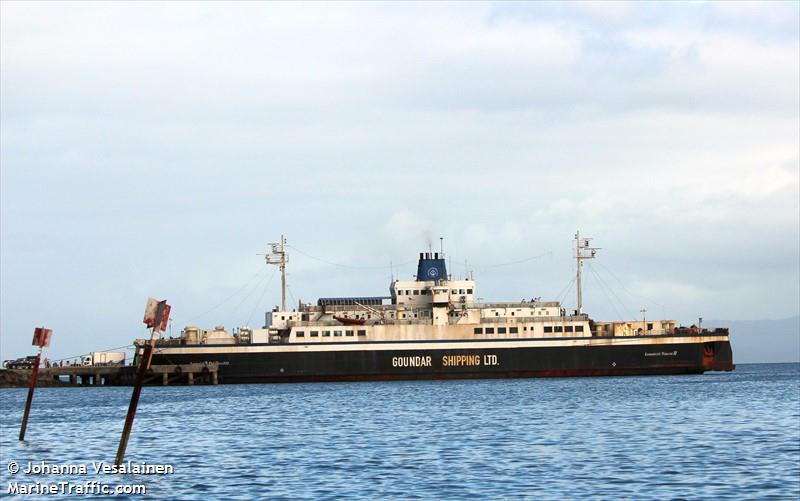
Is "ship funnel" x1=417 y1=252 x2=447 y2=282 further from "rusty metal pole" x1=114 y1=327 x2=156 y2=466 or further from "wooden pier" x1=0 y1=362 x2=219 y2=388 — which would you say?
"rusty metal pole" x1=114 y1=327 x2=156 y2=466

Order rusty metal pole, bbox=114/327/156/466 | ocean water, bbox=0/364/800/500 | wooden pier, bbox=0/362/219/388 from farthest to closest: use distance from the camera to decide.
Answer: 1. wooden pier, bbox=0/362/219/388
2. rusty metal pole, bbox=114/327/156/466
3. ocean water, bbox=0/364/800/500

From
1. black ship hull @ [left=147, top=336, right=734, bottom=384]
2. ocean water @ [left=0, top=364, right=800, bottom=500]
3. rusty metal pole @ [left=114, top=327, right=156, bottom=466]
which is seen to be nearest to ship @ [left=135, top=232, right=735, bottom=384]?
black ship hull @ [left=147, top=336, right=734, bottom=384]

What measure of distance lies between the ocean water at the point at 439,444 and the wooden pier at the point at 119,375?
51.1 feet

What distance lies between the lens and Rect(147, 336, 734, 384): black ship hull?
263ft

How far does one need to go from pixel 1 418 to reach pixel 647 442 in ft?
100

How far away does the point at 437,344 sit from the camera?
80.8 meters

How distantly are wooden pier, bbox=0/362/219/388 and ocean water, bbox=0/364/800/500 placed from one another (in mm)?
15580

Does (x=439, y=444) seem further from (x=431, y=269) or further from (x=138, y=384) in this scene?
(x=431, y=269)

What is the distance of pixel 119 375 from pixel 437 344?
2335cm

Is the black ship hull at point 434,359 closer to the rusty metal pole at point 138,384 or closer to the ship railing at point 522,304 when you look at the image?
the ship railing at point 522,304

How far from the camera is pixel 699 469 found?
95.1ft

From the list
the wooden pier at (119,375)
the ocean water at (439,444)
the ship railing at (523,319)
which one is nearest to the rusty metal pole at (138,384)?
the ocean water at (439,444)

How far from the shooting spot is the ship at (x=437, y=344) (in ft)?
263

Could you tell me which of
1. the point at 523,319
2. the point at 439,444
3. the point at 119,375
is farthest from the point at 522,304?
the point at 439,444
